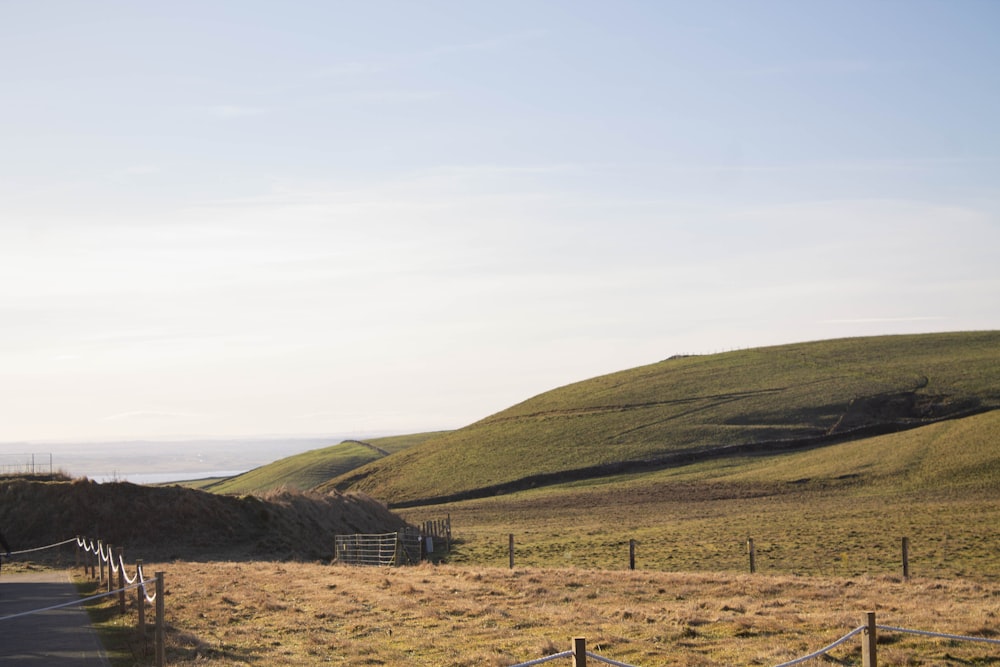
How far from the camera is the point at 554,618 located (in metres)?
18.0

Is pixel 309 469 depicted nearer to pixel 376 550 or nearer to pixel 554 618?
pixel 376 550

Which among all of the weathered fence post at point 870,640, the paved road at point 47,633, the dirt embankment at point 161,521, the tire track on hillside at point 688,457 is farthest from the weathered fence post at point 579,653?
the tire track on hillside at point 688,457

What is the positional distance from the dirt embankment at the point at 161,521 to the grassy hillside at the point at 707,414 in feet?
104

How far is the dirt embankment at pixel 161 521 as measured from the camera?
45094 millimetres

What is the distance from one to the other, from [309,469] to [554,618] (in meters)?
106

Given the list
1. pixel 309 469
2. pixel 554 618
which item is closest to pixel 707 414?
pixel 309 469

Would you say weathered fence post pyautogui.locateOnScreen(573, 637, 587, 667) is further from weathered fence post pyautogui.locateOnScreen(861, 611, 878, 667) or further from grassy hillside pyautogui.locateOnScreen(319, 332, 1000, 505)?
grassy hillside pyautogui.locateOnScreen(319, 332, 1000, 505)

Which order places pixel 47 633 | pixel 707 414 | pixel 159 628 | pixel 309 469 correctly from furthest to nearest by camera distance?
pixel 309 469
pixel 707 414
pixel 47 633
pixel 159 628

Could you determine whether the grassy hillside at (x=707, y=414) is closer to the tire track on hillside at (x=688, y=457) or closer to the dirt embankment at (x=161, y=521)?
the tire track on hillside at (x=688, y=457)

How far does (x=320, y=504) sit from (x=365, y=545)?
10.4 meters

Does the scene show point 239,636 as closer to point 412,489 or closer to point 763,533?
point 763,533

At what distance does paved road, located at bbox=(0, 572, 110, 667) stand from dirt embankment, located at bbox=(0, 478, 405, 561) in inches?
732

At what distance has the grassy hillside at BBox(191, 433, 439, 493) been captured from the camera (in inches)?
4486

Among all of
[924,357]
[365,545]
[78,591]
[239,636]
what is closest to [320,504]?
[365,545]
